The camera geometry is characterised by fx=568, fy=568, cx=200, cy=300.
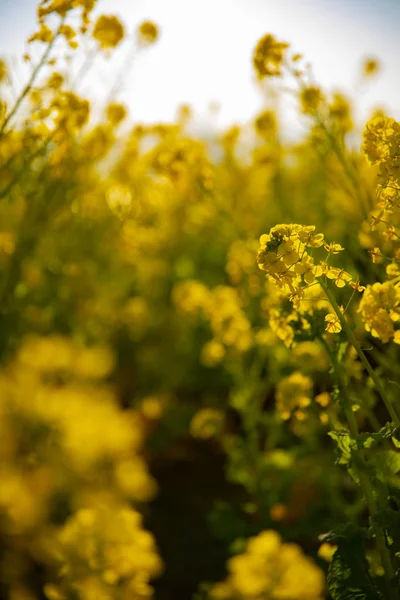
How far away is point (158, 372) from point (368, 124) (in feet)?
7.90

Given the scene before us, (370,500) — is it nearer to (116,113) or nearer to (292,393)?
(292,393)

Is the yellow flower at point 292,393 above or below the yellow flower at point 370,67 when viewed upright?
below

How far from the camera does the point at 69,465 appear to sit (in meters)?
1.81

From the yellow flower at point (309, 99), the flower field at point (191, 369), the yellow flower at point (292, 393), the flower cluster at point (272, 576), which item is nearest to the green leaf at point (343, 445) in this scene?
the flower field at point (191, 369)

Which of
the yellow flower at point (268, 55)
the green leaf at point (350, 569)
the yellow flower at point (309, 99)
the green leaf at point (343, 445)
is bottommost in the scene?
the green leaf at point (350, 569)

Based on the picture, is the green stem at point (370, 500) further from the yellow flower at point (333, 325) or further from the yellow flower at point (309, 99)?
the yellow flower at point (309, 99)

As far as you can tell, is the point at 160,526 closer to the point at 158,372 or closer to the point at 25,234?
the point at 158,372

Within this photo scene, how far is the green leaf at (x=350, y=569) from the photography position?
49.2 inches

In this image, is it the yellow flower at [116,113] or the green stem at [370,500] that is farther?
the yellow flower at [116,113]

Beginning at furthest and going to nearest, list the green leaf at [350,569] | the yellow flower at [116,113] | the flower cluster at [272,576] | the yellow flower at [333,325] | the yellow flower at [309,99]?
the yellow flower at [116,113]
the yellow flower at [309,99]
the flower cluster at [272,576]
the green leaf at [350,569]
the yellow flower at [333,325]

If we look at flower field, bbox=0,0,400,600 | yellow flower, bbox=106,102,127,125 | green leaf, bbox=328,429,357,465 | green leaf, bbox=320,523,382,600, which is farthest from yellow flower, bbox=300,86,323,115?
green leaf, bbox=320,523,382,600

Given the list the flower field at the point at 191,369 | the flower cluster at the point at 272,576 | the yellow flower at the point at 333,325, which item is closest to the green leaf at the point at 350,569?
the flower field at the point at 191,369

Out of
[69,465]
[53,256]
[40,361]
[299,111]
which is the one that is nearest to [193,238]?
[53,256]

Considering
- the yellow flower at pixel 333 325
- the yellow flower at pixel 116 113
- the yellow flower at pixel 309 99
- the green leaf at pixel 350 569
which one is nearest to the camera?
the yellow flower at pixel 333 325
